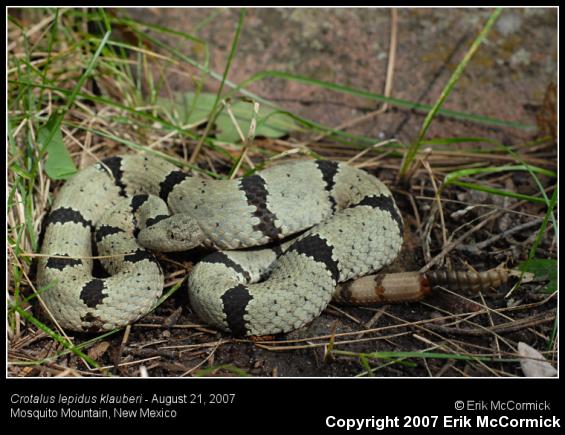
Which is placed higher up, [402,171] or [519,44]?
[519,44]

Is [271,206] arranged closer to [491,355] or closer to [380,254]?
[380,254]

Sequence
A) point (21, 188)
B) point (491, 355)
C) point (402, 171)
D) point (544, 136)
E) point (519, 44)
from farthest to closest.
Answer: point (519, 44) < point (544, 136) < point (402, 171) < point (21, 188) < point (491, 355)

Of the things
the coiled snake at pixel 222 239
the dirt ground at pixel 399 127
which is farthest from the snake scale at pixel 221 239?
the dirt ground at pixel 399 127

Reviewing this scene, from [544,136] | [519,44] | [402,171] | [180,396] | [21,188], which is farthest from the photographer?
[519,44]

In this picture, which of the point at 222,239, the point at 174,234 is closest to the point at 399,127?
the point at 222,239

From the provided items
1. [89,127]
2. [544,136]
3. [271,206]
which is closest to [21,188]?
[89,127]

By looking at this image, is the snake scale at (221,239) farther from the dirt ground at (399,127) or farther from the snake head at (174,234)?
the dirt ground at (399,127)

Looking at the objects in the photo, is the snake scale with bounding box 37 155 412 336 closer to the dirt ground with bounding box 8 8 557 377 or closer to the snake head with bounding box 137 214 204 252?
the snake head with bounding box 137 214 204 252

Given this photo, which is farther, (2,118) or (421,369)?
(2,118)
